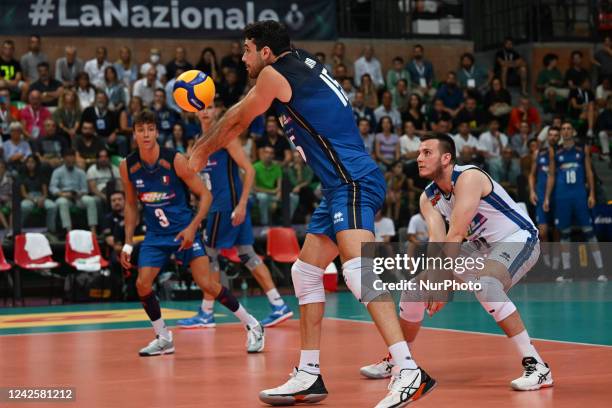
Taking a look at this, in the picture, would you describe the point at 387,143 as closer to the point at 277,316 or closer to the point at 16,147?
the point at 16,147

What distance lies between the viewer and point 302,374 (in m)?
6.66

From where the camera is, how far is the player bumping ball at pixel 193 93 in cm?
750

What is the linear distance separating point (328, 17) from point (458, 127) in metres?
3.82

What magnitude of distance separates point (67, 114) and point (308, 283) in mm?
12086

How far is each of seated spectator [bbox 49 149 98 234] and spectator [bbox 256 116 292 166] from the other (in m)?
3.23

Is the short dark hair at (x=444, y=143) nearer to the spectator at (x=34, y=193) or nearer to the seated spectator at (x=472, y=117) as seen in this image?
the spectator at (x=34, y=193)

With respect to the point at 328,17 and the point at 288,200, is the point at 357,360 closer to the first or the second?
the point at 288,200

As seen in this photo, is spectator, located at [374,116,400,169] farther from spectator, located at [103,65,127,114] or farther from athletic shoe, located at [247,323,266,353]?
athletic shoe, located at [247,323,266,353]

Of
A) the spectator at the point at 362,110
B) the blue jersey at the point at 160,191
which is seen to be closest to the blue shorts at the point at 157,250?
the blue jersey at the point at 160,191

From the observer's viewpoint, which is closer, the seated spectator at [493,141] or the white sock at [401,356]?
the white sock at [401,356]

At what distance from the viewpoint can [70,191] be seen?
16500mm

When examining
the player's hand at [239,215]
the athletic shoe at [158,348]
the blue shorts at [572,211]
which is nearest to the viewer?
the athletic shoe at [158,348]

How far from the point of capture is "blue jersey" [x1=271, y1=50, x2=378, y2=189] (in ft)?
21.5

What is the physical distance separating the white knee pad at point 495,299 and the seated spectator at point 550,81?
1678cm
